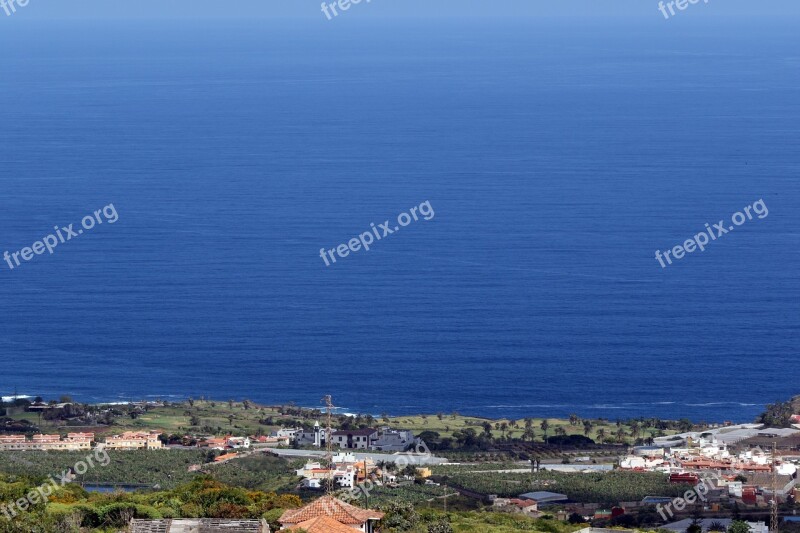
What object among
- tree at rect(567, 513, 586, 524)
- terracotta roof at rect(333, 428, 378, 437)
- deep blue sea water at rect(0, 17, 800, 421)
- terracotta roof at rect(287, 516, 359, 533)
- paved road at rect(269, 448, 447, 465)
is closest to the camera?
terracotta roof at rect(287, 516, 359, 533)

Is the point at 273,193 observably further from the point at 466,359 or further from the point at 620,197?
the point at 466,359

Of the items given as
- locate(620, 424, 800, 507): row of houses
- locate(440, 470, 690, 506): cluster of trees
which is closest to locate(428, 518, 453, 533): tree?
locate(440, 470, 690, 506): cluster of trees

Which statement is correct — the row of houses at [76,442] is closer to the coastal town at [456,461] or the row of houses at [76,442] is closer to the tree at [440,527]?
the coastal town at [456,461]

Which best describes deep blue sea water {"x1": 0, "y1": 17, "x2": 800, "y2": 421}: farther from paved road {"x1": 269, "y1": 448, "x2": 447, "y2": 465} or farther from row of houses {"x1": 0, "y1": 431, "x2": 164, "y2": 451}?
paved road {"x1": 269, "y1": 448, "x2": 447, "y2": 465}

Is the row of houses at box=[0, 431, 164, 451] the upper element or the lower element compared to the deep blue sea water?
lower

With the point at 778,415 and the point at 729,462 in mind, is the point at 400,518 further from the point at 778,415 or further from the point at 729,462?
the point at 778,415

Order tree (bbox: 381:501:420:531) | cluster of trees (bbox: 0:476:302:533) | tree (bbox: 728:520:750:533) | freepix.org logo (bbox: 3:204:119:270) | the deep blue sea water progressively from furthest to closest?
freepix.org logo (bbox: 3:204:119:270), the deep blue sea water, tree (bbox: 728:520:750:533), tree (bbox: 381:501:420:531), cluster of trees (bbox: 0:476:302:533)
